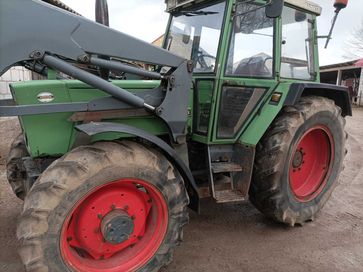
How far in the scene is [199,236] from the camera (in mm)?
3324

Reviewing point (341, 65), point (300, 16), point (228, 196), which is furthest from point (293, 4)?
point (341, 65)

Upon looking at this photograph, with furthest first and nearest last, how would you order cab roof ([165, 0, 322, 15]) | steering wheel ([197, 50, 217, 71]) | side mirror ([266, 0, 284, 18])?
cab roof ([165, 0, 322, 15]) < steering wheel ([197, 50, 217, 71]) < side mirror ([266, 0, 284, 18])

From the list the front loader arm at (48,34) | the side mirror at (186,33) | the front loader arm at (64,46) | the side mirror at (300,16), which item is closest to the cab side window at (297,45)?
the side mirror at (300,16)

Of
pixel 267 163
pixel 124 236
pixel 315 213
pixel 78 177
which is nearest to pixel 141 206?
pixel 124 236

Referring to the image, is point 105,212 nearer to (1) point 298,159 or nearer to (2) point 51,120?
(2) point 51,120

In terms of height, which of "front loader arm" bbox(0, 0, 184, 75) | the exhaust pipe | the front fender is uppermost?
the exhaust pipe

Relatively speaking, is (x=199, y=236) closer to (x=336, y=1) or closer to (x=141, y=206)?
(x=141, y=206)

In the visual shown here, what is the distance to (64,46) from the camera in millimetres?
2322

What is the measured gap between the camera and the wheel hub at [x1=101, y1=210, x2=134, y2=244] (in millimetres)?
2439

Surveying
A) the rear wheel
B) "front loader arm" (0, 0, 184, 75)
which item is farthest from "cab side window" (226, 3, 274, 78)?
the rear wheel

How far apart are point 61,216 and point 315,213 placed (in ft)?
8.81

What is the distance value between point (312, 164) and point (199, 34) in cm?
194

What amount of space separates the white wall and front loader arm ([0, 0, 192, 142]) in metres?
5.76

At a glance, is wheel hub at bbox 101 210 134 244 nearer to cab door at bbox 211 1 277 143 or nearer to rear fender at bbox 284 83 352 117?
cab door at bbox 211 1 277 143
